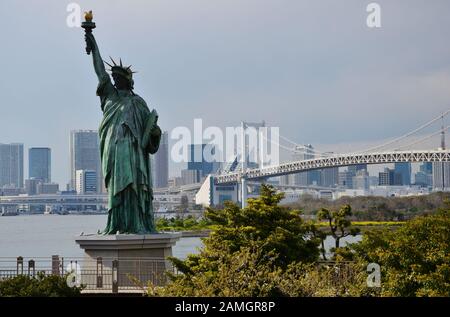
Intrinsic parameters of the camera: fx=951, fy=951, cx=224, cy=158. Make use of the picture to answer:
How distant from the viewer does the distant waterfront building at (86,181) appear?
92750mm

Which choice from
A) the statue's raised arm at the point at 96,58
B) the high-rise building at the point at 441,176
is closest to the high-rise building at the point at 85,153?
the high-rise building at the point at 441,176

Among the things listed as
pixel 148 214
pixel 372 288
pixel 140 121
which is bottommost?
pixel 372 288

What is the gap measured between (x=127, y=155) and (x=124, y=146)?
0.51ft

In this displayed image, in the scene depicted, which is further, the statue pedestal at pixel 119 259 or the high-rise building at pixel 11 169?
the high-rise building at pixel 11 169

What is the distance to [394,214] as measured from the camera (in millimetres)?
57812

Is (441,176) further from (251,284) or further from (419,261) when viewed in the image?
(251,284)

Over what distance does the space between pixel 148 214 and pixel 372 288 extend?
4319 millimetres

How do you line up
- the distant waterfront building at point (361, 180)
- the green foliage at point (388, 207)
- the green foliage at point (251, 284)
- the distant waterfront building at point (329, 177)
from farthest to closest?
the distant waterfront building at point (329, 177)
the distant waterfront building at point (361, 180)
the green foliage at point (388, 207)
the green foliage at point (251, 284)

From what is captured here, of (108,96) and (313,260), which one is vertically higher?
(108,96)

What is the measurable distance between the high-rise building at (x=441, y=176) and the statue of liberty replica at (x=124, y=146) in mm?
87710

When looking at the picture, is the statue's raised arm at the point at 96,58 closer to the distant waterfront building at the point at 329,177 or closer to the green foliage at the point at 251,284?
the green foliage at the point at 251,284
